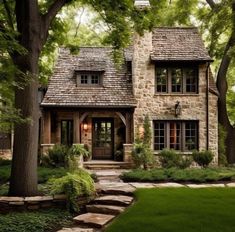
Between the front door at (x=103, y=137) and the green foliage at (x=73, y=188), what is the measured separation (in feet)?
30.2

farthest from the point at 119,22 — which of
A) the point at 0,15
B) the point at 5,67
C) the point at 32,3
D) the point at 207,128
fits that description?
the point at 207,128

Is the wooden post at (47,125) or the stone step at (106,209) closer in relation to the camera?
the stone step at (106,209)

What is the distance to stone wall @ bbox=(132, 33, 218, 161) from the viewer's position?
54.5ft

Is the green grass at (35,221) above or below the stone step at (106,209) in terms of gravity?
below

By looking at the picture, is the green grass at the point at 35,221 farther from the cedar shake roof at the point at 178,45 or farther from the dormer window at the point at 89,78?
the cedar shake roof at the point at 178,45

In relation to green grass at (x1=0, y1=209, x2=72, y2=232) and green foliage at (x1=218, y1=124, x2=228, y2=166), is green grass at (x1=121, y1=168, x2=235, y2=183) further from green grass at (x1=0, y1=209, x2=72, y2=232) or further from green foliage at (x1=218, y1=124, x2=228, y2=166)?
green foliage at (x1=218, y1=124, x2=228, y2=166)

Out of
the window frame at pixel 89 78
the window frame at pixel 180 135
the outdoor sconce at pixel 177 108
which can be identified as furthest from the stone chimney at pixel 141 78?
the window frame at pixel 89 78

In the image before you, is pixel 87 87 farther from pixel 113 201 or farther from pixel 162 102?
pixel 113 201

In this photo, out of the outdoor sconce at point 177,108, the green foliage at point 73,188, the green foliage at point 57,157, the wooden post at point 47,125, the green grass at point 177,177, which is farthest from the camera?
the outdoor sconce at point 177,108

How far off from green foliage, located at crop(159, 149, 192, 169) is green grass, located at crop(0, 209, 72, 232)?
26.7 ft

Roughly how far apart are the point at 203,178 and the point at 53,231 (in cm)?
620

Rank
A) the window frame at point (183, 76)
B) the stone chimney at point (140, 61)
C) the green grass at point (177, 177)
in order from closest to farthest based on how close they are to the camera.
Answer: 1. the green grass at point (177, 177)
2. the stone chimney at point (140, 61)
3. the window frame at point (183, 76)

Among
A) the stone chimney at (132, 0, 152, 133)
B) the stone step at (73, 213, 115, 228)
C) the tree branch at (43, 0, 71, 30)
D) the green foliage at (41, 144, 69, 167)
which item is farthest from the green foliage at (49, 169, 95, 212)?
the stone chimney at (132, 0, 152, 133)

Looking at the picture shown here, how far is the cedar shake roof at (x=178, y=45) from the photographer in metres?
16.5
